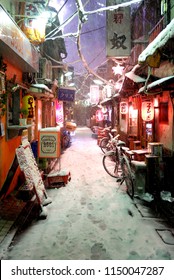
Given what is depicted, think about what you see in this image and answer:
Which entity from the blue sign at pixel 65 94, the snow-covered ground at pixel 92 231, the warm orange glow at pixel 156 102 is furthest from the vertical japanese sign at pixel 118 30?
the snow-covered ground at pixel 92 231

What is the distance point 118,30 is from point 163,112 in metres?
7.95

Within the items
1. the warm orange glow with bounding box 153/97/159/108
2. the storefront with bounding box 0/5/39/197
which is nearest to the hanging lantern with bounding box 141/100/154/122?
the warm orange glow with bounding box 153/97/159/108

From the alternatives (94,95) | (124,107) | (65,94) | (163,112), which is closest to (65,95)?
(65,94)

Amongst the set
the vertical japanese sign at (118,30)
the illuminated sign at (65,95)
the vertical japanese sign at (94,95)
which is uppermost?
the vertical japanese sign at (118,30)

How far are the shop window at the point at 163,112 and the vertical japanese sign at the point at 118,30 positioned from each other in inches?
251

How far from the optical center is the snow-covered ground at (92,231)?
573 cm

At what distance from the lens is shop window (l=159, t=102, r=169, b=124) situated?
11.4 meters

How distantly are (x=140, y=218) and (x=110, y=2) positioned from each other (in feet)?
48.8

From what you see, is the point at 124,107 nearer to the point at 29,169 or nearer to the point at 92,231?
the point at 29,169

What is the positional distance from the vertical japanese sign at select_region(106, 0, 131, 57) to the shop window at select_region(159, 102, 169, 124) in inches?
251

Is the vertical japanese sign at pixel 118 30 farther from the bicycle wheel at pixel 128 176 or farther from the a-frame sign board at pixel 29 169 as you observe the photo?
the a-frame sign board at pixel 29 169

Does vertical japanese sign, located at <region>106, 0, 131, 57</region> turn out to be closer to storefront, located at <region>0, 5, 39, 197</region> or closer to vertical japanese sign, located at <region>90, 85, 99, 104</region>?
storefront, located at <region>0, 5, 39, 197</region>
